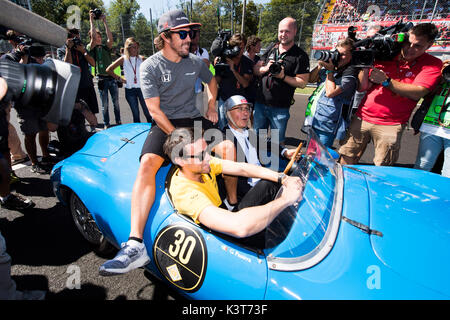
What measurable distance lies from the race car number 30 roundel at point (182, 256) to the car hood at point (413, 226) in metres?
0.97

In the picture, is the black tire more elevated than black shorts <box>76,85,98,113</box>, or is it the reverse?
black shorts <box>76,85,98,113</box>

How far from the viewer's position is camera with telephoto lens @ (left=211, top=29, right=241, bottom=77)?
3.94m

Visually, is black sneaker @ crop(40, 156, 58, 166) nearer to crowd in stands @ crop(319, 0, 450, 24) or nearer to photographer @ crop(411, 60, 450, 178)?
photographer @ crop(411, 60, 450, 178)

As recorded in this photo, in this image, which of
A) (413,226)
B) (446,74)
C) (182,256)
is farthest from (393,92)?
(182,256)

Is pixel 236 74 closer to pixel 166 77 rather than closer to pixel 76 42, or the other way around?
pixel 166 77

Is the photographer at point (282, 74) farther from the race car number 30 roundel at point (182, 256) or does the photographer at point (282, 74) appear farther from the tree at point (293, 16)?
the tree at point (293, 16)

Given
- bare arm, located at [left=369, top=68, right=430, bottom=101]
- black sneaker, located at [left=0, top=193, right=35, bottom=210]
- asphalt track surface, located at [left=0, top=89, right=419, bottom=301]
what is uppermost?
bare arm, located at [left=369, top=68, right=430, bottom=101]

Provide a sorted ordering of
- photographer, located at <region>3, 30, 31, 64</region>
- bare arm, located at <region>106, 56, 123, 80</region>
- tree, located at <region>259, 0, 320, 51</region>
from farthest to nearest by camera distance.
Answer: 1. tree, located at <region>259, 0, 320, 51</region>
2. bare arm, located at <region>106, 56, 123, 80</region>
3. photographer, located at <region>3, 30, 31, 64</region>

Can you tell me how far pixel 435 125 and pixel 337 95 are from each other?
3.54 feet

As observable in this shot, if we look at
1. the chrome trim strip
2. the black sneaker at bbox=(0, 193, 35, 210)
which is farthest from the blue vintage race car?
the black sneaker at bbox=(0, 193, 35, 210)

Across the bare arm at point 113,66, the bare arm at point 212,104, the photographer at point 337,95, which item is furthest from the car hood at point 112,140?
the bare arm at point 113,66

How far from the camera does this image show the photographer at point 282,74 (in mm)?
3393

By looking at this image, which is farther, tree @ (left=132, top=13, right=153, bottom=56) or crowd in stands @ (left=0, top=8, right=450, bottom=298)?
tree @ (left=132, top=13, right=153, bottom=56)

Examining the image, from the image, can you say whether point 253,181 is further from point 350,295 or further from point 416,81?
point 416,81
